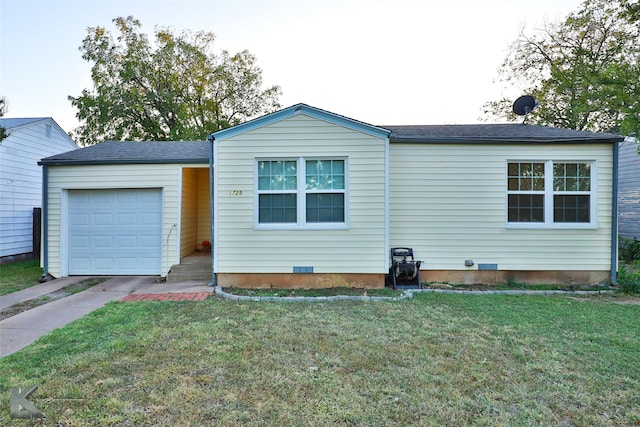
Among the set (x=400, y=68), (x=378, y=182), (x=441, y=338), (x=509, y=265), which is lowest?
(x=441, y=338)

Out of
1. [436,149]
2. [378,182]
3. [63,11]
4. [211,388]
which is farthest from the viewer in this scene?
[63,11]

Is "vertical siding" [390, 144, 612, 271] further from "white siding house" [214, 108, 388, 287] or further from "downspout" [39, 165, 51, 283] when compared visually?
"downspout" [39, 165, 51, 283]

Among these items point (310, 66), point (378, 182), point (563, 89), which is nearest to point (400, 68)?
point (310, 66)

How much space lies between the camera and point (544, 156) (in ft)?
22.7

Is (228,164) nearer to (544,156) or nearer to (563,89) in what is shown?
(544,156)

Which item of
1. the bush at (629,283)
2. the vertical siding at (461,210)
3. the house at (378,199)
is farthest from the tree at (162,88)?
the bush at (629,283)

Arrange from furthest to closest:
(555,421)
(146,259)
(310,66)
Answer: (310,66) → (146,259) → (555,421)

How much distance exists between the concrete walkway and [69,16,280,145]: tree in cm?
1238

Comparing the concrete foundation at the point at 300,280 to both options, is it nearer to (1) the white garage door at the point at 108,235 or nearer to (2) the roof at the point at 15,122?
(1) the white garage door at the point at 108,235

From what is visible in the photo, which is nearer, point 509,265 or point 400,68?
point 509,265

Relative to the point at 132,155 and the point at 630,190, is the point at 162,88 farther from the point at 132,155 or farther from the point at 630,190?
the point at 630,190

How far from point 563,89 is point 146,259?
20001mm

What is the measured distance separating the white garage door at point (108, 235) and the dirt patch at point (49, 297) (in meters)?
0.62

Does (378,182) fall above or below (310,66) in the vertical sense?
below
